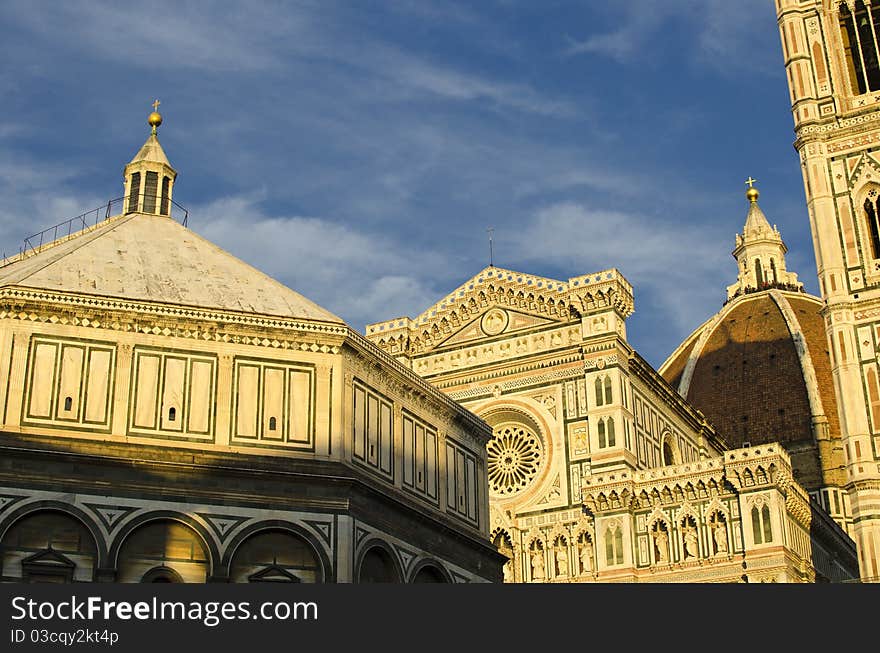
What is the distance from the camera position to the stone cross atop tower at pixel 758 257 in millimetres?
100994

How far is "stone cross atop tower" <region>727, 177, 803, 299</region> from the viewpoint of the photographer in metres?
101

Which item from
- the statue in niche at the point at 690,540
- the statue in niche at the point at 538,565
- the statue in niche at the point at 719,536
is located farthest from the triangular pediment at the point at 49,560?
the statue in niche at the point at 538,565

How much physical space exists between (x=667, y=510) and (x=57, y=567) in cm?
2646

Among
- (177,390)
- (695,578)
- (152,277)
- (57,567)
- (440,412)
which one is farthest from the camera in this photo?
(695,578)

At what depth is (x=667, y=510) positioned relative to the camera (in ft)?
148

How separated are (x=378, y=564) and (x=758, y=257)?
81458mm

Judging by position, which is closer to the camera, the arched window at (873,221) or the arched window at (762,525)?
the arched window at (762,525)

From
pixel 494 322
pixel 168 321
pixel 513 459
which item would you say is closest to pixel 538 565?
pixel 513 459

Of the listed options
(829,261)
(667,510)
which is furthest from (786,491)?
(829,261)

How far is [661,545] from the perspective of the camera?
44.8m

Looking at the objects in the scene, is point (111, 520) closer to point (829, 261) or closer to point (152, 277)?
point (152, 277)

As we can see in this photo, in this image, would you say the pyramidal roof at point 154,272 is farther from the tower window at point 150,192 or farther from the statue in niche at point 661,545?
the statue in niche at point 661,545

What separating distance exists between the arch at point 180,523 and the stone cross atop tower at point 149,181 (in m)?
10.8

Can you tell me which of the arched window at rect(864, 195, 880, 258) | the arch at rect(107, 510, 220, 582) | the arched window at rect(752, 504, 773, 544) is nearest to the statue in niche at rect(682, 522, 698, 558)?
the arched window at rect(752, 504, 773, 544)
